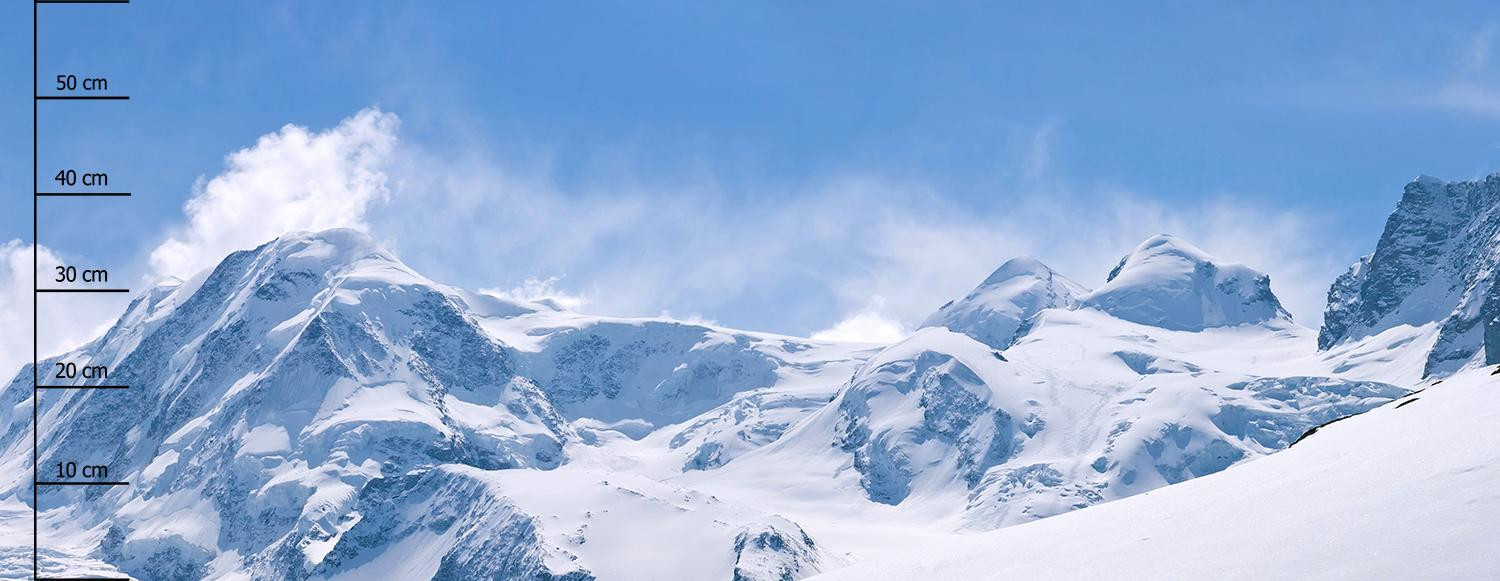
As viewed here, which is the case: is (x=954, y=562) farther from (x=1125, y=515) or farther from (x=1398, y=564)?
(x=1398, y=564)

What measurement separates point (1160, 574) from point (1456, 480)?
18.6 ft

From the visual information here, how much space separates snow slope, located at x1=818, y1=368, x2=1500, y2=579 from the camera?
26312mm

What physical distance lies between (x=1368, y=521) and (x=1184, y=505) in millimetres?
7840

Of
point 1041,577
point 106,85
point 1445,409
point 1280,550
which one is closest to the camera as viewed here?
point 1280,550

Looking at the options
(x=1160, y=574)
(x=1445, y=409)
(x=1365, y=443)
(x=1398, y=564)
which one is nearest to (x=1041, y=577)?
(x=1160, y=574)

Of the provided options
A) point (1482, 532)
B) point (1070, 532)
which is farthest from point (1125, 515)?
point (1482, 532)

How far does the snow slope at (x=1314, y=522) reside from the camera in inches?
1036

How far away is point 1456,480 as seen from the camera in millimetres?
29016

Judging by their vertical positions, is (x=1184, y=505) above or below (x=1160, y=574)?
above

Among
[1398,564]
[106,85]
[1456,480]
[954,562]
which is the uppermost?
[106,85]

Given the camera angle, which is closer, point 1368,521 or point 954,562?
point 1368,521

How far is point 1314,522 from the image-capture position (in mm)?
29422

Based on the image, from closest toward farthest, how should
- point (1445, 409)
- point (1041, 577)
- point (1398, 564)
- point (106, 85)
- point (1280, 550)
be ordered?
point (1398, 564) → point (1280, 550) → point (1041, 577) → point (1445, 409) → point (106, 85)

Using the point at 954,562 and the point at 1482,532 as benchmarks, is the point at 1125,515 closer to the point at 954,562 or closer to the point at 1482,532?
the point at 954,562
